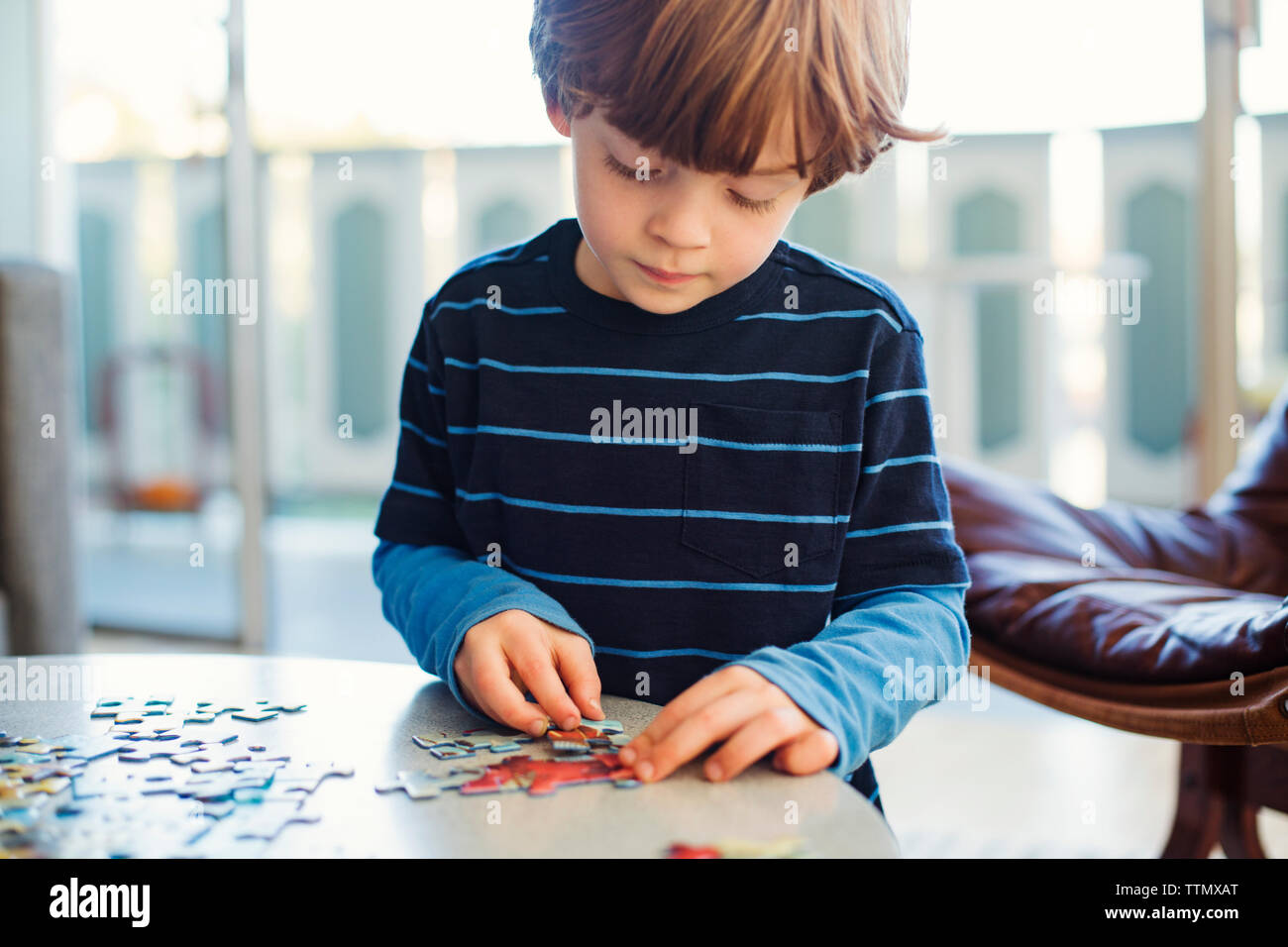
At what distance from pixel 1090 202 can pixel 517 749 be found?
518cm

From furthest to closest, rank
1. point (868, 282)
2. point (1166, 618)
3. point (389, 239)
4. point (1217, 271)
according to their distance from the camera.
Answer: point (389, 239) → point (1217, 271) → point (1166, 618) → point (868, 282)

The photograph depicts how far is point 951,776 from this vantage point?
8.12ft

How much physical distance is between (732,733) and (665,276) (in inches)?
13.0

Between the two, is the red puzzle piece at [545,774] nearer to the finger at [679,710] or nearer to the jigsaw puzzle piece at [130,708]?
the finger at [679,710]

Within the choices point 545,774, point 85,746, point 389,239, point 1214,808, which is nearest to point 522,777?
point 545,774

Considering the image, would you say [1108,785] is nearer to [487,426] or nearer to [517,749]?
[487,426]

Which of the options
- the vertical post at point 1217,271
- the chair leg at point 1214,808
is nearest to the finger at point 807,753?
the chair leg at point 1214,808

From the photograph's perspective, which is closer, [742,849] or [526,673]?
[742,849]

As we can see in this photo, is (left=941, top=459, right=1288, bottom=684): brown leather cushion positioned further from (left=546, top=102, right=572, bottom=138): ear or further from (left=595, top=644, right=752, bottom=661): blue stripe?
(left=546, top=102, right=572, bottom=138): ear

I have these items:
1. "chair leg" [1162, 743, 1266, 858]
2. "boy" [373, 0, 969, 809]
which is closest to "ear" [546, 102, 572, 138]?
"boy" [373, 0, 969, 809]

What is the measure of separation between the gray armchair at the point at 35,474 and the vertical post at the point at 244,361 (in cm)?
94

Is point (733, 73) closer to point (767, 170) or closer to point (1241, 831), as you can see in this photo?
point (767, 170)

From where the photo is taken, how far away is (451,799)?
Result: 0.56m
